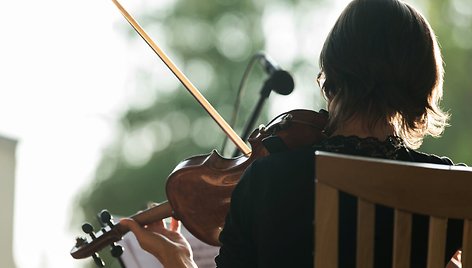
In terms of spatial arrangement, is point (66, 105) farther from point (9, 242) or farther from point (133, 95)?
point (9, 242)

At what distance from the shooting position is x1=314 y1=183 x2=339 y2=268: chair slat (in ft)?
3.99

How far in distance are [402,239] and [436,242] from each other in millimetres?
48

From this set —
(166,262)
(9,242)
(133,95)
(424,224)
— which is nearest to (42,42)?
(133,95)

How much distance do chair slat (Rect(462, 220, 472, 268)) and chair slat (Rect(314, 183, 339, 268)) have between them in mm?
173

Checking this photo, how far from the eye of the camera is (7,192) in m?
2.87

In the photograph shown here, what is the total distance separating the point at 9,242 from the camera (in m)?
2.85

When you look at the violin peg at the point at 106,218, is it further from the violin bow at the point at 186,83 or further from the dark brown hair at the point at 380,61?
the dark brown hair at the point at 380,61

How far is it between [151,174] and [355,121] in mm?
7177

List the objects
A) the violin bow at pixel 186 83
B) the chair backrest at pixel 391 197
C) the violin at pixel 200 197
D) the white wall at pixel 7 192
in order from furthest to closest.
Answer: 1. the white wall at pixel 7 192
2. the violin bow at pixel 186 83
3. the violin at pixel 200 197
4. the chair backrest at pixel 391 197

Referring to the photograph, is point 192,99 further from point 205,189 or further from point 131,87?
point 205,189

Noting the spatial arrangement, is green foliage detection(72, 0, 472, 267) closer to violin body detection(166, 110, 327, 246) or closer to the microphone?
the microphone

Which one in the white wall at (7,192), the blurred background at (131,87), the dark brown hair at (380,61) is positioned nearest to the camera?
the dark brown hair at (380,61)

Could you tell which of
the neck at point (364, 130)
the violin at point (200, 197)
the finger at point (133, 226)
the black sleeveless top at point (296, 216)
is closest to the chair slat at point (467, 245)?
the black sleeveless top at point (296, 216)

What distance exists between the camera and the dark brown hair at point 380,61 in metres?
1.53
